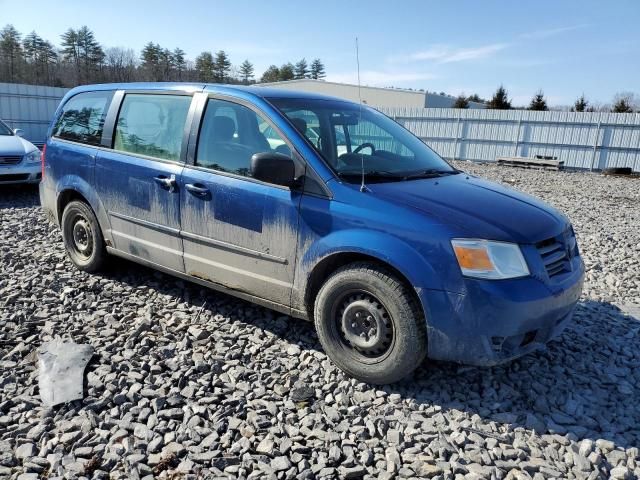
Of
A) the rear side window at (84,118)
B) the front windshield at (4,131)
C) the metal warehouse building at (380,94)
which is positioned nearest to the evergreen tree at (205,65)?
the metal warehouse building at (380,94)

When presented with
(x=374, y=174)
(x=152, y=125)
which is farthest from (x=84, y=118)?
(x=374, y=174)

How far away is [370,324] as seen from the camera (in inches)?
123

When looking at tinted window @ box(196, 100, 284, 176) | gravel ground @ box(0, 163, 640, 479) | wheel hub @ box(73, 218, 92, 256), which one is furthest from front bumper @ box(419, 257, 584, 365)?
wheel hub @ box(73, 218, 92, 256)

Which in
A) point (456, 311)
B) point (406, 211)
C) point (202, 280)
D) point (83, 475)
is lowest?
point (83, 475)

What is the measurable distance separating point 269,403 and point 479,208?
1793mm

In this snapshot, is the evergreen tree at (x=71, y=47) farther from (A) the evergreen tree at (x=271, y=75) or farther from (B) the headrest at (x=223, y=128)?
(B) the headrest at (x=223, y=128)

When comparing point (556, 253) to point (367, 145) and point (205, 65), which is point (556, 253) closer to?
point (367, 145)

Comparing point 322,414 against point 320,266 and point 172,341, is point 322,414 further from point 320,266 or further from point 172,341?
point 172,341

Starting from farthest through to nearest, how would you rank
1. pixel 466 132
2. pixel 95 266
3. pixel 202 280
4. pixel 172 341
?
1. pixel 466 132
2. pixel 95 266
3. pixel 202 280
4. pixel 172 341

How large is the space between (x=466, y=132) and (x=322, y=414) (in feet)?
70.8

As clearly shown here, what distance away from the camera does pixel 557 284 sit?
2988mm

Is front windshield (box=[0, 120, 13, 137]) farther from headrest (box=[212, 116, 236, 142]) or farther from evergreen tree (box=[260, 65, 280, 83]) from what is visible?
evergreen tree (box=[260, 65, 280, 83])

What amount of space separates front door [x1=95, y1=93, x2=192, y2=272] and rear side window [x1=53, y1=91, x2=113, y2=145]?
0.28 m

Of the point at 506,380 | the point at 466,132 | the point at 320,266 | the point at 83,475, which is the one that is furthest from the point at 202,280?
the point at 466,132
